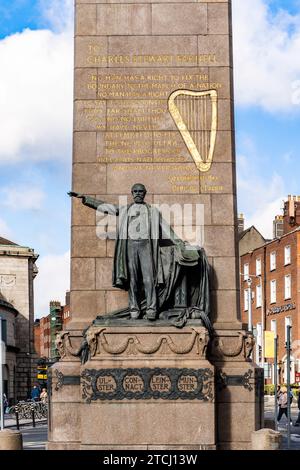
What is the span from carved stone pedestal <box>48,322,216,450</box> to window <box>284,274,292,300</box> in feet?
214

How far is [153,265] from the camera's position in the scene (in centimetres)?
2394

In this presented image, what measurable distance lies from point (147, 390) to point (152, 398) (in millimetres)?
202

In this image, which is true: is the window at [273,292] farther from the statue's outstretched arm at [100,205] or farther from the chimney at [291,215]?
the statue's outstretched arm at [100,205]

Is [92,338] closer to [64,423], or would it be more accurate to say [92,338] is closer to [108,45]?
[64,423]

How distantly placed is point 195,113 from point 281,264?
64937 mm

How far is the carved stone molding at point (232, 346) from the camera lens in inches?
953

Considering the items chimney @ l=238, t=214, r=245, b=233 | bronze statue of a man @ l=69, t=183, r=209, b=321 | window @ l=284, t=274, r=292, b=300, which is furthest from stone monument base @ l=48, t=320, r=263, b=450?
chimney @ l=238, t=214, r=245, b=233

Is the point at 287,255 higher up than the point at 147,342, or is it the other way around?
the point at 287,255

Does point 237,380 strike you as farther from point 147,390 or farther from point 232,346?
point 147,390

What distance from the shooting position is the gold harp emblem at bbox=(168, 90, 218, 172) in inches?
997

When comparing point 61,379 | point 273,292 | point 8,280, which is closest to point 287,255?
point 273,292

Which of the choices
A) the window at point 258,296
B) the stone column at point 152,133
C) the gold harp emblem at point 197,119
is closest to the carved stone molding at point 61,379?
the stone column at point 152,133

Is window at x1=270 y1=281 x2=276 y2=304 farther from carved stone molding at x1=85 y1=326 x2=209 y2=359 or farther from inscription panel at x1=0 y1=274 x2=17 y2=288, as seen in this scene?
carved stone molding at x1=85 y1=326 x2=209 y2=359
